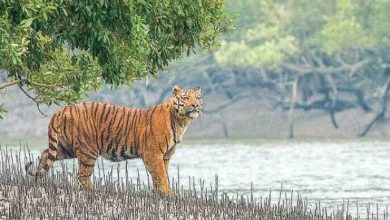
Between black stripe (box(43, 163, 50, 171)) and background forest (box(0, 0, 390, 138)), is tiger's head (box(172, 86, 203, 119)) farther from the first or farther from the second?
background forest (box(0, 0, 390, 138))

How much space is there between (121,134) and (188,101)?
1527 millimetres

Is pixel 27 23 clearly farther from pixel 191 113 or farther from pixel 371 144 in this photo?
pixel 371 144

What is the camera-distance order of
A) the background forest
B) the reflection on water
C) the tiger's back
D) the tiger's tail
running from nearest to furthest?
1. the tiger's tail
2. the tiger's back
3. the reflection on water
4. the background forest

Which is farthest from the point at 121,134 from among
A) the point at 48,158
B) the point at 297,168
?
the point at 297,168

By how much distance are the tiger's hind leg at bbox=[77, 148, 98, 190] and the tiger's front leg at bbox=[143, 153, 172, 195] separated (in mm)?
987

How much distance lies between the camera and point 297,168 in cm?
4975

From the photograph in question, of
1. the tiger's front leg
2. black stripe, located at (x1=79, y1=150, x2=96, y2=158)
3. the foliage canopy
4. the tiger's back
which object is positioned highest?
the foliage canopy

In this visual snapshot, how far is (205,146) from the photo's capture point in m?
70.1

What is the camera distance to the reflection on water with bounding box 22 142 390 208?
39.0m

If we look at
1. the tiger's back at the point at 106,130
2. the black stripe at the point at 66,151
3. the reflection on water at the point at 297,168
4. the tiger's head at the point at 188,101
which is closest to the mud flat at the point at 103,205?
the black stripe at the point at 66,151

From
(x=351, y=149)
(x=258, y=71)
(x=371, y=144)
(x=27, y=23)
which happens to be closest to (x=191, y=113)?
(x=27, y=23)

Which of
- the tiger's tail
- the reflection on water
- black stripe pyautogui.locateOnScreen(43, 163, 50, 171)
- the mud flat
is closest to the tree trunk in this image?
the reflection on water

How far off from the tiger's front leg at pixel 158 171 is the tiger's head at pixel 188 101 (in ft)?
2.90

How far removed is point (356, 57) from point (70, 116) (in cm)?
5968
